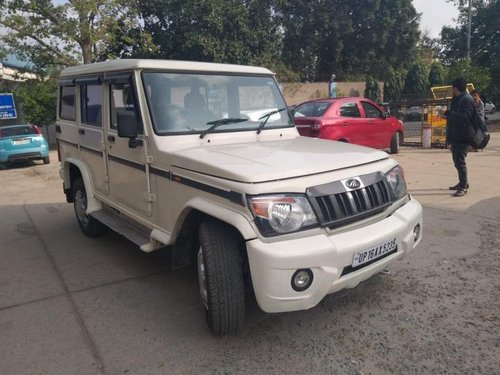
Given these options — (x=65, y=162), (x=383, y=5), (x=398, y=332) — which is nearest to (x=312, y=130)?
(x=65, y=162)

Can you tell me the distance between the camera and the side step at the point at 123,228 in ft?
13.6

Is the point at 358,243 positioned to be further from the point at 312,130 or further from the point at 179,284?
the point at 312,130

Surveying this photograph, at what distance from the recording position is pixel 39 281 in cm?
447

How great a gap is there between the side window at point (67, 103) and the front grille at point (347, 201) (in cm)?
389

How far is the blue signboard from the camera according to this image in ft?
60.4

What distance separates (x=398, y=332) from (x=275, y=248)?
128 centimetres

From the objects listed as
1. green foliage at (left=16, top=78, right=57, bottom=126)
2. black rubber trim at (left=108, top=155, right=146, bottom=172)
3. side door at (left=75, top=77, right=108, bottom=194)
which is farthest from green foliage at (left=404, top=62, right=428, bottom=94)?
black rubber trim at (left=108, top=155, right=146, bottom=172)

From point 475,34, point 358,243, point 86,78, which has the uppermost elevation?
point 475,34

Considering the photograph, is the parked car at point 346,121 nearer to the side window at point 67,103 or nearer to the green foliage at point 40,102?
the side window at point 67,103

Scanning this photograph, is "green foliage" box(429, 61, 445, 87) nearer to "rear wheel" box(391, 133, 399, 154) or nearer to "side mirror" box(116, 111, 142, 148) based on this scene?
"rear wheel" box(391, 133, 399, 154)

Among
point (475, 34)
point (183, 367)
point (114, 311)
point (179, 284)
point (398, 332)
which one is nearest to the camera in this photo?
point (183, 367)

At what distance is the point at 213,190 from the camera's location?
309cm

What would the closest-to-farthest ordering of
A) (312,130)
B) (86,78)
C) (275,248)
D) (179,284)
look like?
(275,248)
(179,284)
(86,78)
(312,130)

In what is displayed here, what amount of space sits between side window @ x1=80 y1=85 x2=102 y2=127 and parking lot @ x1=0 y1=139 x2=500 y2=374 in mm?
1571
